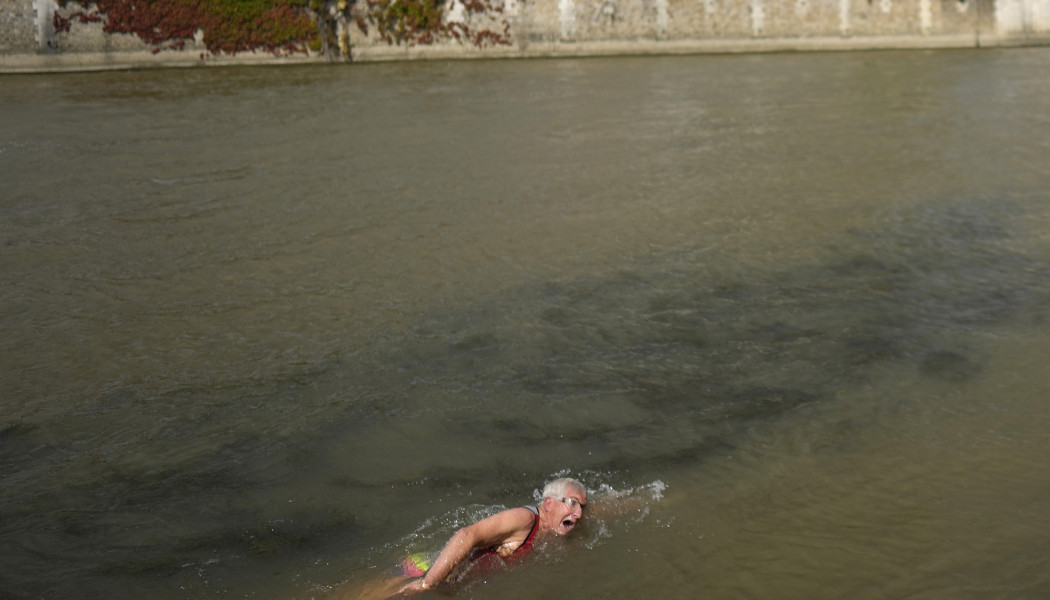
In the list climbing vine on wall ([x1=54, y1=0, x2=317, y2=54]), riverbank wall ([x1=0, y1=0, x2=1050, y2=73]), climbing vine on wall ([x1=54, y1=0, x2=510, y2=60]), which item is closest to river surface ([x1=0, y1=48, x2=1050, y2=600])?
riverbank wall ([x1=0, y1=0, x2=1050, y2=73])

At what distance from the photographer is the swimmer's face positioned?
457 centimetres

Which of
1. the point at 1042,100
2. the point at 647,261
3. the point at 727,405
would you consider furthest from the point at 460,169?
the point at 1042,100

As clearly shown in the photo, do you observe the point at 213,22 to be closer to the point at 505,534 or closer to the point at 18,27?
the point at 18,27

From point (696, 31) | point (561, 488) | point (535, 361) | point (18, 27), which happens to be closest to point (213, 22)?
point (18, 27)

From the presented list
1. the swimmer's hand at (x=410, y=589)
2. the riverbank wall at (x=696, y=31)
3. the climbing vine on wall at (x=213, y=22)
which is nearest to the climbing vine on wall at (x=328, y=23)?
the climbing vine on wall at (x=213, y=22)

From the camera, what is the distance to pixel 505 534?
14.6 feet

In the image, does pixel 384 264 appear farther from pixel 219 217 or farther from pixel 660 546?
pixel 660 546

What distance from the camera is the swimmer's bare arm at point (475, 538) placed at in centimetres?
426

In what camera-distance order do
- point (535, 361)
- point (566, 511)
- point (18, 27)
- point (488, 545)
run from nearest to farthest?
point (488, 545)
point (566, 511)
point (535, 361)
point (18, 27)

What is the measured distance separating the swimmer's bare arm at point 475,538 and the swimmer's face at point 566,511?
149mm

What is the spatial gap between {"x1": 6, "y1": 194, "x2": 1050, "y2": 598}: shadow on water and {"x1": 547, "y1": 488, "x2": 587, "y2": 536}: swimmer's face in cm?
42

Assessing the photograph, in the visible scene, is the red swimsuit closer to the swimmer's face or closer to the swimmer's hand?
the swimmer's face

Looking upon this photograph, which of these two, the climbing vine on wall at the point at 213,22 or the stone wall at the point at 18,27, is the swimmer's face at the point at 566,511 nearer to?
the climbing vine on wall at the point at 213,22

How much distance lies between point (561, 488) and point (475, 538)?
55 centimetres
